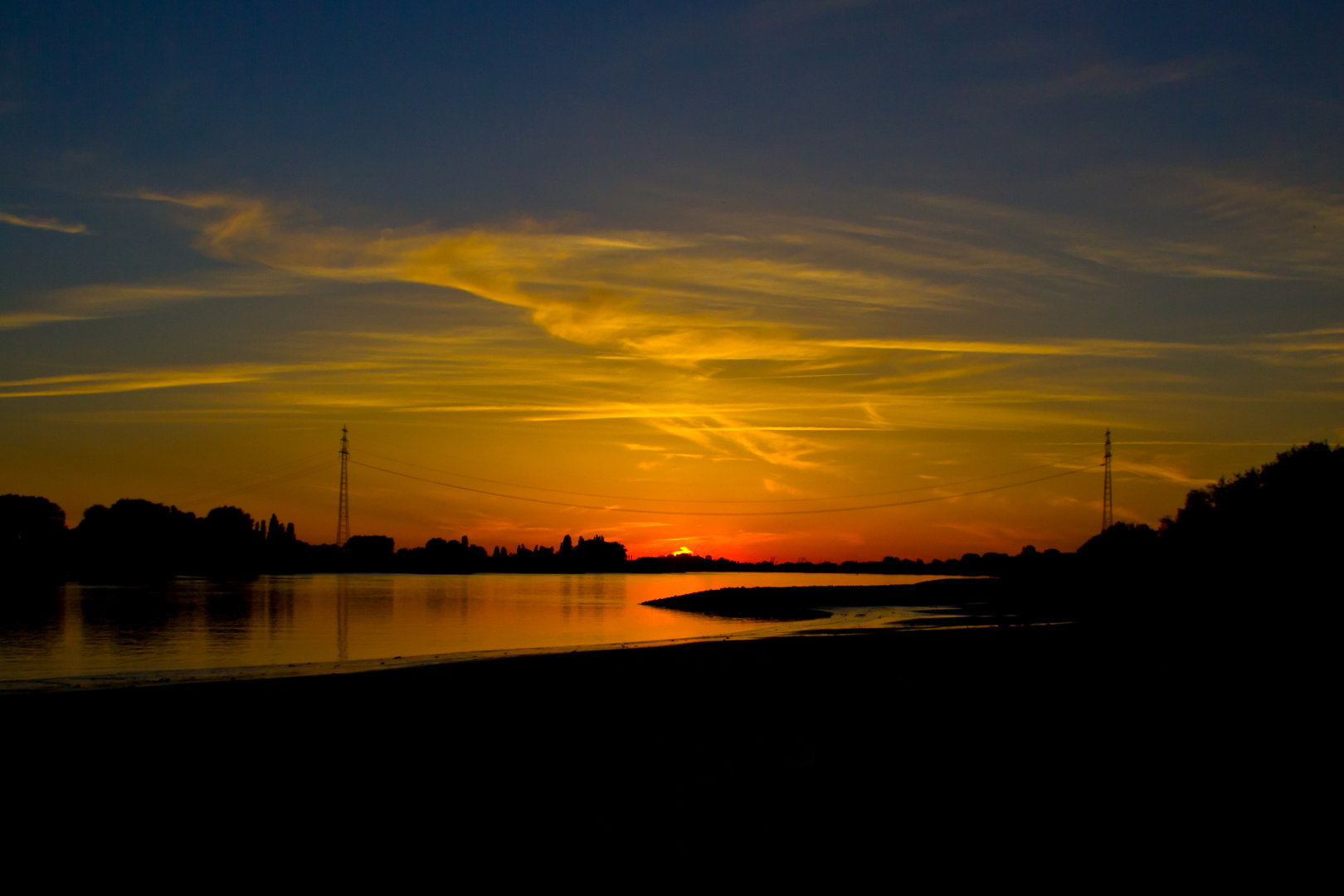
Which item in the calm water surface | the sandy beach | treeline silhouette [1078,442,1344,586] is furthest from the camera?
treeline silhouette [1078,442,1344,586]

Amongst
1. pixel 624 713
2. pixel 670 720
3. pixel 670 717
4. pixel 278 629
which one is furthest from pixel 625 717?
pixel 278 629

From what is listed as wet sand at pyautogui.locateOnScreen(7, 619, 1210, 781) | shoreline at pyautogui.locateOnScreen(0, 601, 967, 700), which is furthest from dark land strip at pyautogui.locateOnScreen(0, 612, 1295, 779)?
shoreline at pyautogui.locateOnScreen(0, 601, 967, 700)

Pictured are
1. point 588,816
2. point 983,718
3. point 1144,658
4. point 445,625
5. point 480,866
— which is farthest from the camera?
point 445,625

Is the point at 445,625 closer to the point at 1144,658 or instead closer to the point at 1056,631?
the point at 1056,631

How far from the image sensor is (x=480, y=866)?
943cm

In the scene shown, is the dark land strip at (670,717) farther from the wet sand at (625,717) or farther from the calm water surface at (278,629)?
the calm water surface at (278,629)

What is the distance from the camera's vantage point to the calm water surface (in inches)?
1609

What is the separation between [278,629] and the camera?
60.0 metres

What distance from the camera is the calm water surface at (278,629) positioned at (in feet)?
134

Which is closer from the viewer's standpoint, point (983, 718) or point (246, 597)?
point (983, 718)

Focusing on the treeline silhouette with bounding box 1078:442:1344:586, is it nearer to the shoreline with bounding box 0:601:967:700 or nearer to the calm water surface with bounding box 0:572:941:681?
the shoreline with bounding box 0:601:967:700

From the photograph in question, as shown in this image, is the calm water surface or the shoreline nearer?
the shoreline

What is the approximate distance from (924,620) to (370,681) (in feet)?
142

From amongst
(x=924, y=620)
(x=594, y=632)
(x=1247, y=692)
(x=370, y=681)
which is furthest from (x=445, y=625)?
(x=1247, y=692)
